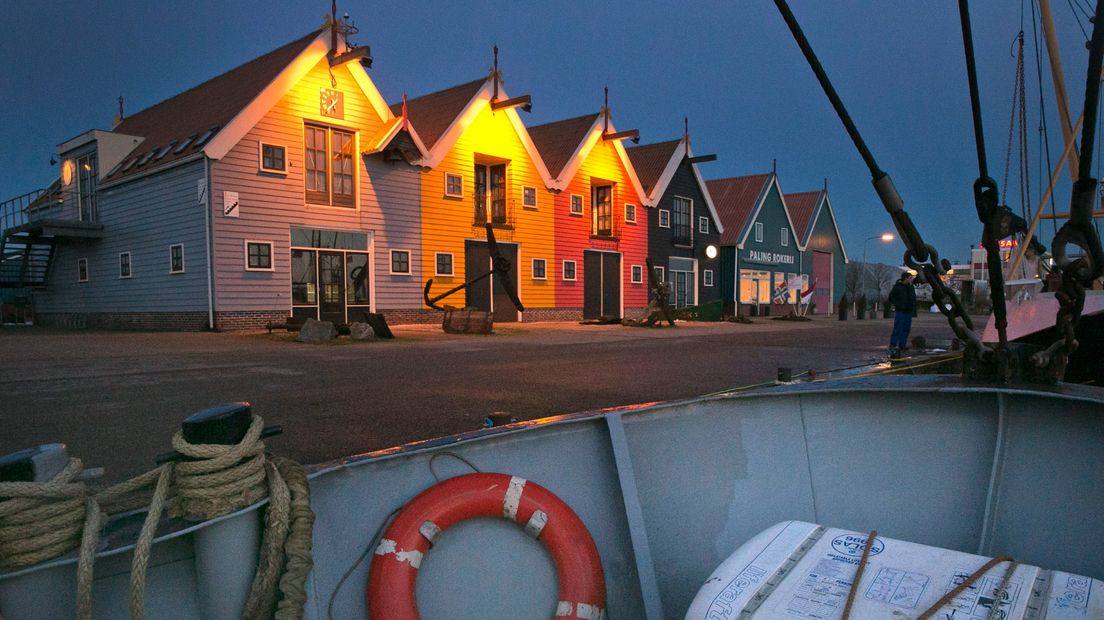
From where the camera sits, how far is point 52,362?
9.77 metres

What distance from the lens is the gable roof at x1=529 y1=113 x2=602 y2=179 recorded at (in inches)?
993

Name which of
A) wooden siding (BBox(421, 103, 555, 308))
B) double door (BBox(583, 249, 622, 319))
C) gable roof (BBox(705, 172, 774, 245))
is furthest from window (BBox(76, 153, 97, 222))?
gable roof (BBox(705, 172, 774, 245))

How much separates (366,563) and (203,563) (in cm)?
60

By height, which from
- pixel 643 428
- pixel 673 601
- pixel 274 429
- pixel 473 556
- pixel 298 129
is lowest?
pixel 673 601

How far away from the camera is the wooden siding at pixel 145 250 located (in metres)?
16.9

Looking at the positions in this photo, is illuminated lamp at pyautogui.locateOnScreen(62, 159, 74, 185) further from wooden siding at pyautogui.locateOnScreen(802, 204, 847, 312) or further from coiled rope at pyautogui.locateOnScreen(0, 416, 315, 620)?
wooden siding at pyautogui.locateOnScreen(802, 204, 847, 312)

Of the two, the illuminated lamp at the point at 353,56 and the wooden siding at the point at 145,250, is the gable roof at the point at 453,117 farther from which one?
the wooden siding at the point at 145,250

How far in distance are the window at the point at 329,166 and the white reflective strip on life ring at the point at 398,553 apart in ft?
58.0

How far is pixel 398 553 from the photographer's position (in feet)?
7.39

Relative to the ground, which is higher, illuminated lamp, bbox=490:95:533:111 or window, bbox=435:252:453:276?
illuminated lamp, bbox=490:95:533:111

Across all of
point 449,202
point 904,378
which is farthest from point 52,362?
point 449,202

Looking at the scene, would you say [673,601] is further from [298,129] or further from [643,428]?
[298,129]

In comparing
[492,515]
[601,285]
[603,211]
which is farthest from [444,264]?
[492,515]

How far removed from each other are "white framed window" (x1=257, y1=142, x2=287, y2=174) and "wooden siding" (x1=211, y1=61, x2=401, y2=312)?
4.0 inches
